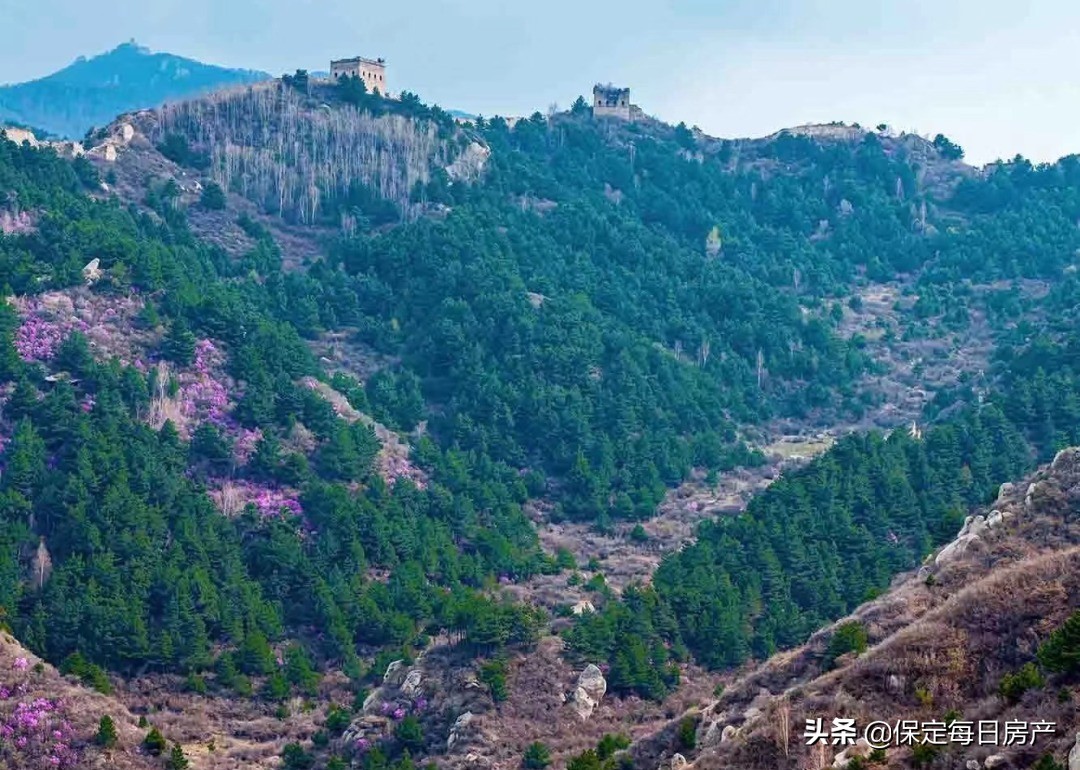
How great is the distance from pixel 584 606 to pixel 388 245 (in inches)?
2053

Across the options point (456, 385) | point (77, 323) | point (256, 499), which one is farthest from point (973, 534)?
point (456, 385)

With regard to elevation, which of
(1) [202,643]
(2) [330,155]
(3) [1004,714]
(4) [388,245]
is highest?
(2) [330,155]

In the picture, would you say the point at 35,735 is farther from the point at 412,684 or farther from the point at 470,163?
the point at 470,163

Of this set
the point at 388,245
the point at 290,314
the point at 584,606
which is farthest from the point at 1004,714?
the point at 388,245

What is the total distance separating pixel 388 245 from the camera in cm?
12475

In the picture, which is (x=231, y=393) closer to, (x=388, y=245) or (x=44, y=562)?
(x=44, y=562)

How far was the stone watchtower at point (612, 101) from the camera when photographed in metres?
171

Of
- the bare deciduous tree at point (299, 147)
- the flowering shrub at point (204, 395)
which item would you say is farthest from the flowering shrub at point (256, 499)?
the bare deciduous tree at point (299, 147)

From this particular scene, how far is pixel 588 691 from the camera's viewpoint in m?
65.4

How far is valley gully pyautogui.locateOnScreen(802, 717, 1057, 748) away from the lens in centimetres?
3541

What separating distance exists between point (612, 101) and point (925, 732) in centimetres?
13947

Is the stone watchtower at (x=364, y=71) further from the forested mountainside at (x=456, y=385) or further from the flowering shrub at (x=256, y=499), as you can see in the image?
the flowering shrub at (x=256, y=499)

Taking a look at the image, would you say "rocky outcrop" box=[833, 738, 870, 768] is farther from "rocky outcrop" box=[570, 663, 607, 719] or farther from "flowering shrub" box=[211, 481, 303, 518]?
"flowering shrub" box=[211, 481, 303, 518]

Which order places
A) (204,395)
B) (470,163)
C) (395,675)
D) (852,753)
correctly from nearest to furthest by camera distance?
(852,753), (395,675), (204,395), (470,163)
